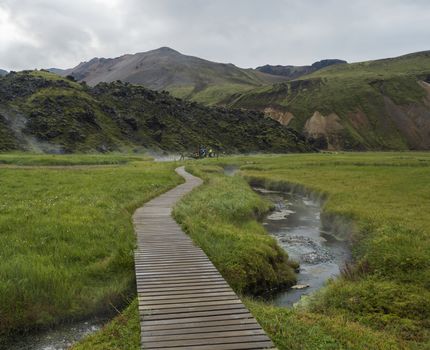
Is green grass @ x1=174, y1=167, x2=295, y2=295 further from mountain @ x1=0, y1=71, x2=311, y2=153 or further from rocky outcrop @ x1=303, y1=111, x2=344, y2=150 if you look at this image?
rocky outcrop @ x1=303, y1=111, x2=344, y2=150

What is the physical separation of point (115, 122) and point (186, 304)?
119407 mm

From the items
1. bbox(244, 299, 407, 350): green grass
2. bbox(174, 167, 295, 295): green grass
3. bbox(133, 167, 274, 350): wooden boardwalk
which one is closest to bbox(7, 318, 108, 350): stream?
bbox(133, 167, 274, 350): wooden boardwalk

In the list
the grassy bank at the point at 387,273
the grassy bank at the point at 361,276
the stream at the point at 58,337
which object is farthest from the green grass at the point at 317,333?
the stream at the point at 58,337

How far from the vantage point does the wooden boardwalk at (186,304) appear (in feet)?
28.0

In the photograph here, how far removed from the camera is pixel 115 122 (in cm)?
12406

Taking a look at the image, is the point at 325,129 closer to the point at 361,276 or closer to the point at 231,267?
the point at 361,276

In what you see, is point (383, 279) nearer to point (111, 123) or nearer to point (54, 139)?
point (54, 139)

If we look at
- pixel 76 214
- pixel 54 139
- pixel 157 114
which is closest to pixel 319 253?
pixel 76 214

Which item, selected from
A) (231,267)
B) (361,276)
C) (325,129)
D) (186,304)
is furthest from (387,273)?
(325,129)

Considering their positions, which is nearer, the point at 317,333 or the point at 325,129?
the point at 317,333

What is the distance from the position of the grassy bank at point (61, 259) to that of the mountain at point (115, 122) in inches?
3103

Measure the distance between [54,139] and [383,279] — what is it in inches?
3931

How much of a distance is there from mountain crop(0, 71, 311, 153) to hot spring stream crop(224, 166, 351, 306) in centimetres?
7761

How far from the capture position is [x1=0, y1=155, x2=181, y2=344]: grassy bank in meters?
12.0
